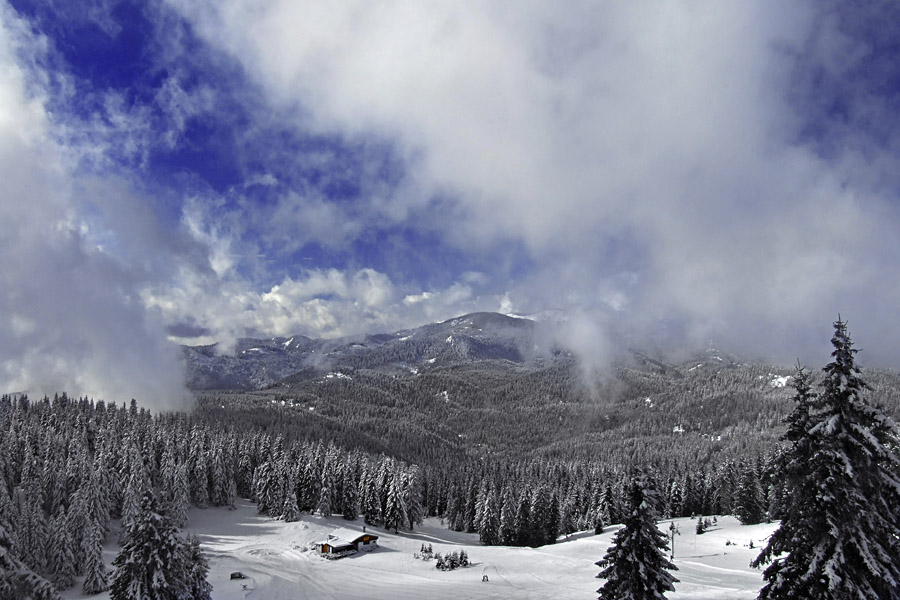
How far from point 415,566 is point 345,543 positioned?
44.7 ft

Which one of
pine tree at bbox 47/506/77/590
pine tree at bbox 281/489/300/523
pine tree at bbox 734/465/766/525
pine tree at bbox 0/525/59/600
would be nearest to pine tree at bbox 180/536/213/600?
pine tree at bbox 0/525/59/600

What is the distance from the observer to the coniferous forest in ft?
48.4

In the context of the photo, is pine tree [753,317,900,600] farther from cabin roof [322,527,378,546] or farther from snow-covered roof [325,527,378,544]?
snow-covered roof [325,527,378,544]

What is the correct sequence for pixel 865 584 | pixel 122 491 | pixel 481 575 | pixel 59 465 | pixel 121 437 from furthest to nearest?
pixel 121 437 < pixel 122 491 < pixel 59 465 < pixel 481 575 < pixel 865 584

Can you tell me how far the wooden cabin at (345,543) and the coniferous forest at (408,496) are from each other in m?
12.8

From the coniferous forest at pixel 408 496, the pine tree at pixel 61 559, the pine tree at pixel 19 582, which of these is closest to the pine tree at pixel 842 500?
the coniferous forest at pixel 408 496

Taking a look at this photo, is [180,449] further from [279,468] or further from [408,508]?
[408,508]

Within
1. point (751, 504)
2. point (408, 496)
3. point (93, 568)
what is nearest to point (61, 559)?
point (93, 568)

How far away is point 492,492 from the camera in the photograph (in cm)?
9744

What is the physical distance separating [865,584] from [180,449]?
114998mm

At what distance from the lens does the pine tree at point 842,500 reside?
14.3 metres

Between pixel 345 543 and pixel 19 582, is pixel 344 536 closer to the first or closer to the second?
pixel 345 543

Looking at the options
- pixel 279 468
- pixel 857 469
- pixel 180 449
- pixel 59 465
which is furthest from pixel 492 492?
pixel 857 469

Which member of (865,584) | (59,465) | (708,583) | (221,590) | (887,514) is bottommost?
(221,590)
